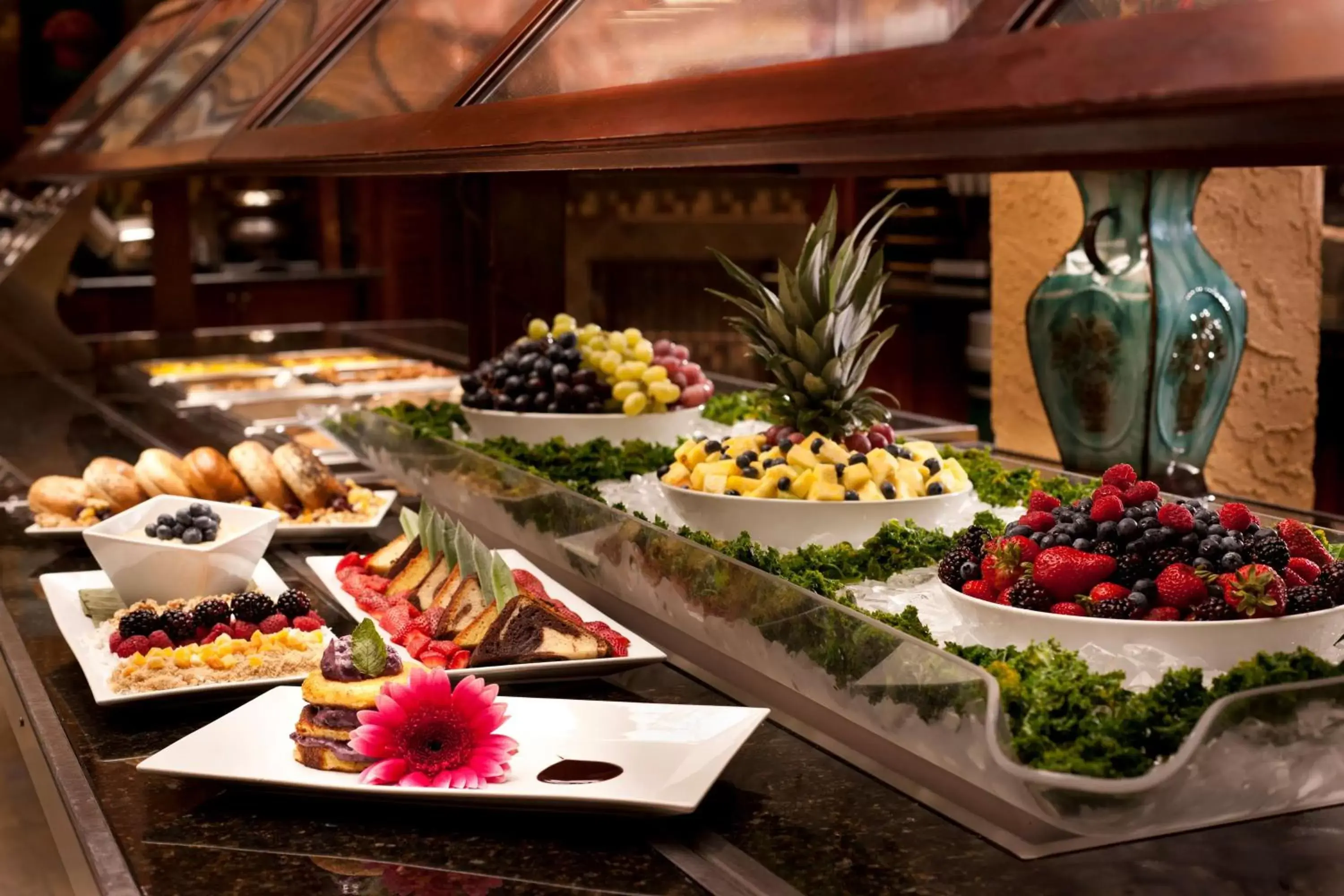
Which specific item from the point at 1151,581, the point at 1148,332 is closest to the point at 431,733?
the point at 1151,581

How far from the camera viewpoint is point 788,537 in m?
1.87

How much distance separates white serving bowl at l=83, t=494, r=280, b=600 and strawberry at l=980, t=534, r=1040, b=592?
0.98 m

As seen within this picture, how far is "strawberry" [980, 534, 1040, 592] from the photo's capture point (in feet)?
4.61

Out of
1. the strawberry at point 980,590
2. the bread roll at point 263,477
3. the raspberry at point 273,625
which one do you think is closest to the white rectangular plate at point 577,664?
the raspberry at point 273,625

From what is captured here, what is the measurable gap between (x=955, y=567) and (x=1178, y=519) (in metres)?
0.22

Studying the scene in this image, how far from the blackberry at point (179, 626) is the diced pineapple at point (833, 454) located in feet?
2.61

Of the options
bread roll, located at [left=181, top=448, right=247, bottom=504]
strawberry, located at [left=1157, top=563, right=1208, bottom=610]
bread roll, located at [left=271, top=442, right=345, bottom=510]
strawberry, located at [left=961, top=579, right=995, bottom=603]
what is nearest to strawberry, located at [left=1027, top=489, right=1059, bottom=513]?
strawberry, located at [left=961, top=579, right=995, bottom=603]

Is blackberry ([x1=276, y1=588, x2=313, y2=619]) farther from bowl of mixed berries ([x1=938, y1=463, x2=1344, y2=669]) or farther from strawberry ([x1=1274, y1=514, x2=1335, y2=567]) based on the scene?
strawberry ([x1=1274, y1=514, x2=1335, y2=567])

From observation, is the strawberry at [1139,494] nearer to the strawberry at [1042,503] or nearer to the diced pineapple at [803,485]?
the strawberry at [1042,503]

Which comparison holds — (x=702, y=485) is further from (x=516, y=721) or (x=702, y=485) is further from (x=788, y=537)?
(x=516, y=721)

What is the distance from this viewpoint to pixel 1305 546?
1427mm

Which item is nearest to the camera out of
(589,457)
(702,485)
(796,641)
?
(796,641)

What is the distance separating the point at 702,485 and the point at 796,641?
58 centimetres

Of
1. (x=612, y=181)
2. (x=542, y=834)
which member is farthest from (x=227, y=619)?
(x=612, y=181)
